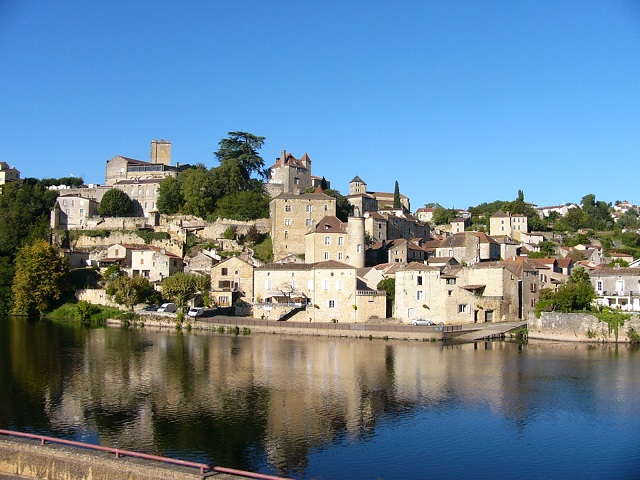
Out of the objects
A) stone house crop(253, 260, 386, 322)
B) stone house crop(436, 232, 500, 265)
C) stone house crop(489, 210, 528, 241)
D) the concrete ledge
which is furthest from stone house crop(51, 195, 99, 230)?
the concrete ledge

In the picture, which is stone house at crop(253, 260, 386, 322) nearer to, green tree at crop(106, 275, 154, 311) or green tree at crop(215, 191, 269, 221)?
green tree at crop(106, 275, 154, 311)

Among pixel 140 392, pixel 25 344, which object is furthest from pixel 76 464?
pixel 25 344

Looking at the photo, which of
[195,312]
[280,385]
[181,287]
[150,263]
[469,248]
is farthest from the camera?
[469,248]

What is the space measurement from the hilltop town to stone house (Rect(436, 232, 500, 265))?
0.30 ft

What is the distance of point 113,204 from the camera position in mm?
63750

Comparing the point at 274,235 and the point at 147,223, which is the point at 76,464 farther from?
the point at 147,223

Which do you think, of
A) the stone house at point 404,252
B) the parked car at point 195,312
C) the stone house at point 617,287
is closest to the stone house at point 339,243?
the stone house at point 404,252

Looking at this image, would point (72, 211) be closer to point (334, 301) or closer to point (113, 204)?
point (113, 204)

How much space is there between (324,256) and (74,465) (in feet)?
123

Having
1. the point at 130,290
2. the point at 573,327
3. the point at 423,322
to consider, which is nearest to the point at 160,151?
the point at 130,290

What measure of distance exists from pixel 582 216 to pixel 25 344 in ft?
217

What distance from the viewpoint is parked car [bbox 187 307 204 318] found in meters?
43.8

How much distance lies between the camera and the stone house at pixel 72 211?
63.3 m

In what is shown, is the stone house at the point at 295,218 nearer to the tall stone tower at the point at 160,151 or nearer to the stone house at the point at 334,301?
the stone house at the point at 334,301
